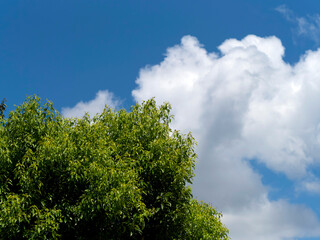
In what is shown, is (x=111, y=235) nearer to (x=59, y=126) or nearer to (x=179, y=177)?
(x=179, y=177)

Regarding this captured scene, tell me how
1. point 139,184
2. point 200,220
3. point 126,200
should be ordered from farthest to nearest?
point 200,220
point 139,184
point 126,200

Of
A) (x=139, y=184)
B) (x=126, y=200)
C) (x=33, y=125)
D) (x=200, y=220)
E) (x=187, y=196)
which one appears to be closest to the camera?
(x=126, y=200)

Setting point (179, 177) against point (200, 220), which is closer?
point (179, 177)

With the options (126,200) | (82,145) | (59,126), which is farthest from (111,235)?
(59,126)

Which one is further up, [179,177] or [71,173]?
[179,177]

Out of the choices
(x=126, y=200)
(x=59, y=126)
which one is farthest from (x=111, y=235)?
(x=59, y=126)

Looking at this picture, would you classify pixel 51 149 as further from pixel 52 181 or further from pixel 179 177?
pixel 179 177

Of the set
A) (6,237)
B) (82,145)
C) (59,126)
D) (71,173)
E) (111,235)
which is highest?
(59,126)

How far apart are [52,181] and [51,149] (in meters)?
1.74

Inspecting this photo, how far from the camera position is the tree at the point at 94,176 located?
16594mm

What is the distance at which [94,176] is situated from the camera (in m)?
16.9

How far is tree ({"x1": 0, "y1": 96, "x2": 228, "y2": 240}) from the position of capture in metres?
16.6

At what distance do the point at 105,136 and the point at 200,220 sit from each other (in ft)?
23.3

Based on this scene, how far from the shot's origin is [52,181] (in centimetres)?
1803
